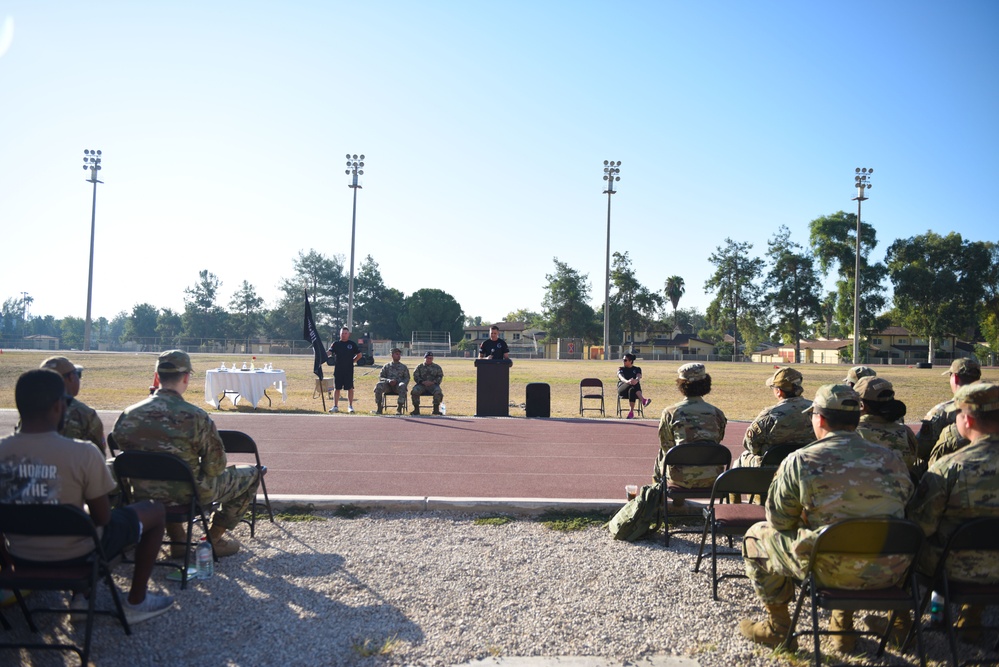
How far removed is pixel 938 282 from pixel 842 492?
275 feet

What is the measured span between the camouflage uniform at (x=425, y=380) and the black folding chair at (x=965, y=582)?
12.0 m

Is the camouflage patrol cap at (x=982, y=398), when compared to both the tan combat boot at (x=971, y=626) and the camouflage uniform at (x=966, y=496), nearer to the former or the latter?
Result: the camouflage uniform at (x=966, y=496)

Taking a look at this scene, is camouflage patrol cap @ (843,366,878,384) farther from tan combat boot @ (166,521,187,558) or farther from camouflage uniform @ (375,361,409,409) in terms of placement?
camouflage uniform @ (375,361,409,409)

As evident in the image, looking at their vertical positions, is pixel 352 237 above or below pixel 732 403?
above

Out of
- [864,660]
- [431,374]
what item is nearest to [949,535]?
[864,660]

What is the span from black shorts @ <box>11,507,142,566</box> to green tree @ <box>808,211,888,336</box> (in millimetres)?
83200

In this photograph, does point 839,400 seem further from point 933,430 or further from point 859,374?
point 933,430

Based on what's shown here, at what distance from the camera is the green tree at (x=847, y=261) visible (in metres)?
76.9

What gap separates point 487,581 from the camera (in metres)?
4.56

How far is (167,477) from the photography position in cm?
438

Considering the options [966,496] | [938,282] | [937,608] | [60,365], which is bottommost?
[937,608]

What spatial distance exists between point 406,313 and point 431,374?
7515cm

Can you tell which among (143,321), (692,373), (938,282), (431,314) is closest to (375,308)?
(431,314)

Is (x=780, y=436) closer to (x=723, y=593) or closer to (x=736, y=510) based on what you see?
(x=736, y=510)
